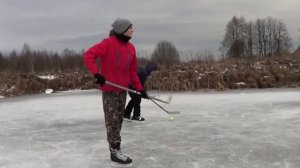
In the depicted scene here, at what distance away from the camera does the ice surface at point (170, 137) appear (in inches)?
191

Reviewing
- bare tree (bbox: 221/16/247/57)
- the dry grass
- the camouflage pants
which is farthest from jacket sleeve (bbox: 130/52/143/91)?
bare tree (bbox: 221/16/247/57)

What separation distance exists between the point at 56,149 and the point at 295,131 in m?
3.18

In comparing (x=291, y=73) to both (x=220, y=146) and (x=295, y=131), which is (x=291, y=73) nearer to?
(x=295, y=131)

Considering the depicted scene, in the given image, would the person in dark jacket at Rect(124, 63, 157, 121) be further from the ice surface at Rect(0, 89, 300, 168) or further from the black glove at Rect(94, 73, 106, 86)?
the black glove at Rect(94, 73, 106, 86)

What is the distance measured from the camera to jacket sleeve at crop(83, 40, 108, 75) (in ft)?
14.6

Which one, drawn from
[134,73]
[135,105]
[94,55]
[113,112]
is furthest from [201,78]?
[94,55]

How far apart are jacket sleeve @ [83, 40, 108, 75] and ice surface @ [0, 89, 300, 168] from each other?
1038 millimetres

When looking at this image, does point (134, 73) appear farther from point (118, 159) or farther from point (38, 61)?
point (38, 61)

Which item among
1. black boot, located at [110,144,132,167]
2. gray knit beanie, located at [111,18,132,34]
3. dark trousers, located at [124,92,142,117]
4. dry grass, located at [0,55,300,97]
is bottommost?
black boot, located at [110,144,132,167]

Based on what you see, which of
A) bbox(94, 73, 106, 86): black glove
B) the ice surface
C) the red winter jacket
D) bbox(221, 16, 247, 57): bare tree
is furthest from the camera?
bbox(221, 16, 247, 57): bare tree

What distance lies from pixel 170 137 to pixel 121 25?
6.68ft

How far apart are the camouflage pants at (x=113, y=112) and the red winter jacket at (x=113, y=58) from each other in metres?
0.08

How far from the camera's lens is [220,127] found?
6.75 meters

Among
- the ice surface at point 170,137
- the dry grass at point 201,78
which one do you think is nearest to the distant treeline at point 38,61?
the dry grass at point 201,78
